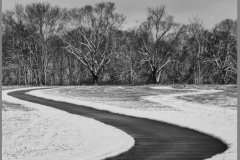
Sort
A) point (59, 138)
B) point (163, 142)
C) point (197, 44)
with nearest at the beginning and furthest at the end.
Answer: point (163, 142) < point (59, 138) < point (197, 44)

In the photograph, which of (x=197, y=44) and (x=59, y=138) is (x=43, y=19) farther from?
(x=59, y=138)

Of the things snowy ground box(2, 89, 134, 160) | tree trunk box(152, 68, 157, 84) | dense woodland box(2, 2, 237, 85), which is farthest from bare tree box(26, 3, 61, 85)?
snowy ground box(2, 89, 134, 160)

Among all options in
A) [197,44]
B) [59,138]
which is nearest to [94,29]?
[197,44]

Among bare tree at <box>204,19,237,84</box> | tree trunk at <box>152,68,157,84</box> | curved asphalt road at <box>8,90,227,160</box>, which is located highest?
bare tree at <box>204,19,237,84</box>

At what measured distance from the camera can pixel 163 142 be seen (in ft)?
41.4

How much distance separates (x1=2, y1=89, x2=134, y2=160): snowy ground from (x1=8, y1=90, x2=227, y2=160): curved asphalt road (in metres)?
0.54

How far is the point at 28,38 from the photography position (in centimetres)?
5356

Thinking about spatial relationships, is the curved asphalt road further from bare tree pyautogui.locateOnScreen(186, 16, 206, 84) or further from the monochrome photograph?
bare tree pyautogui.locateOnScreen(186, 16, 206, 84)

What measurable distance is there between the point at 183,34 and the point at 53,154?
47.5 m

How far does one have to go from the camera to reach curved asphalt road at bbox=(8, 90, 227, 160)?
1065cm

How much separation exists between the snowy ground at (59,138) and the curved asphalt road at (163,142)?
1.77ft

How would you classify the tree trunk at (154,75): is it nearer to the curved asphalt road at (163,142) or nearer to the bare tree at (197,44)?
the bare tree at (197,44)

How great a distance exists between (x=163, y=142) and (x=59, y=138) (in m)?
3.98

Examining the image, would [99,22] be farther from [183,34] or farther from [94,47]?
[183,34]
